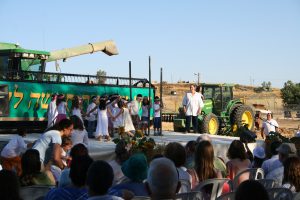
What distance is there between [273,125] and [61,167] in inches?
450

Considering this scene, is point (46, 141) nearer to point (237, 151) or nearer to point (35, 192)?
point (237, 151)

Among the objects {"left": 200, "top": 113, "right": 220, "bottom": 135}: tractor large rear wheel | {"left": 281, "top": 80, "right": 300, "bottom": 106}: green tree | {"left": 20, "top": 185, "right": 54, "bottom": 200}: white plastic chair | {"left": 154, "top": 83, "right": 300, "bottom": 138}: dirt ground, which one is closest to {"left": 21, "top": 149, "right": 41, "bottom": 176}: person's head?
{"left": 20, "top": 185, "right": 54, "bottom": 200}: white plastic chair

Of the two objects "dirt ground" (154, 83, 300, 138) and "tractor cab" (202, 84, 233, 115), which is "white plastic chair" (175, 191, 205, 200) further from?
"dirt ground" (154, 83, 300, 138)

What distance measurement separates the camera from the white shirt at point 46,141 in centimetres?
794

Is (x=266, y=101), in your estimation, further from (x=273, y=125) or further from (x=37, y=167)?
(x=37, y=167)

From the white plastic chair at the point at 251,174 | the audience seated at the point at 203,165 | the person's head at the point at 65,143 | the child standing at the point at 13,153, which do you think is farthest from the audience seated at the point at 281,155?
the child standing at the point at 13,153

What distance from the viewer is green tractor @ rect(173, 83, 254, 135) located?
21.0 meters

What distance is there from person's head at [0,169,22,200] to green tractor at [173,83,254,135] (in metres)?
16.9

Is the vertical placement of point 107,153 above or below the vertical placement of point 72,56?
below

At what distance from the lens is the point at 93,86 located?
61.9ft

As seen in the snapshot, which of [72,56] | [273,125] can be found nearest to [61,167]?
[273,125]

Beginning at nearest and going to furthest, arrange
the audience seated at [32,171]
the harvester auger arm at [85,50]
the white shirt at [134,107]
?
the audience seated at [32,171] < the white shirt at [134,107] < the harvester auger arm at [85,50]

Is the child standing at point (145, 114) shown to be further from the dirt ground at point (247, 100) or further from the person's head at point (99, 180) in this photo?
the dirt ground at point (247, 100)

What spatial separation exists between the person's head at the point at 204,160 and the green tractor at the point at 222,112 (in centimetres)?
1448
